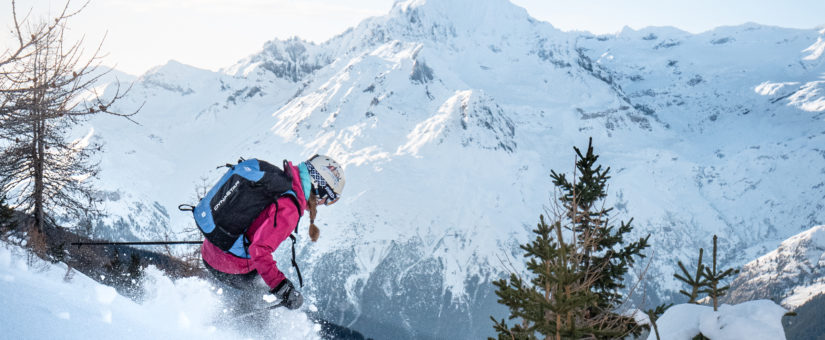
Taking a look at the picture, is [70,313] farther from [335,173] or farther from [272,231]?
[335,173]

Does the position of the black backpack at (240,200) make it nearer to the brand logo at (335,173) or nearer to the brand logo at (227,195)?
the brand logo at (227,195)

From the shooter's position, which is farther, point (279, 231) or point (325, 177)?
point (325, 177)

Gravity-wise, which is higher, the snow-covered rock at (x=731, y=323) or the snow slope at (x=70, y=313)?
the snow-covered rock at (x=731, y=323)

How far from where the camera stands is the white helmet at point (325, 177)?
6.77 m

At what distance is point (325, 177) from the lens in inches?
268

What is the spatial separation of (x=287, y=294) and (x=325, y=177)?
4.97 feet

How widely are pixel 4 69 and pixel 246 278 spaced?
4471mm

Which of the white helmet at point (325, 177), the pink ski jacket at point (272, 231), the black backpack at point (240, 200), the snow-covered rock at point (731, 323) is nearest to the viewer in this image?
the snow-covered rock at point (731, 323)

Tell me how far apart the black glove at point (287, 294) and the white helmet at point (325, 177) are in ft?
3.97

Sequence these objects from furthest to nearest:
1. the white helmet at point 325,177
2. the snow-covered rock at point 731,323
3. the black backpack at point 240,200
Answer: the white helmet at point 325,177
the black backpack at point 240,200
the snow-covered rock at point 731,323

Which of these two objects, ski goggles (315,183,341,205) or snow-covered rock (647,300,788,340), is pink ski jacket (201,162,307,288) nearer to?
ski goggles (315,183,341,205)

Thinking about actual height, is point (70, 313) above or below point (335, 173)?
below

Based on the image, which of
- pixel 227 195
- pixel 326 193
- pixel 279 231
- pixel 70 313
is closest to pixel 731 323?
pixel 279 231

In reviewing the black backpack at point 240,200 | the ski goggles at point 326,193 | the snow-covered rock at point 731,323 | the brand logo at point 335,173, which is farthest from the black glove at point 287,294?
the snow-covered rock at point 731,323
